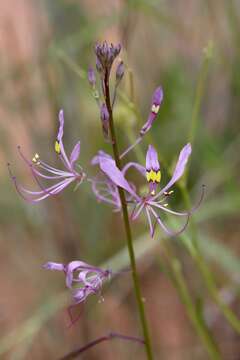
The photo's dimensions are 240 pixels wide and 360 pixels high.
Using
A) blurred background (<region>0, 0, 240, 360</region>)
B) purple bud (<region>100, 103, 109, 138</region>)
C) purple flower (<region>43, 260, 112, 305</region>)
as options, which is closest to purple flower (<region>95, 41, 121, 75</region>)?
purple bud (<region>100, 103, 109, 138</region>)

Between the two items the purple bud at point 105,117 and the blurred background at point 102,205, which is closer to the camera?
the purple bud at point 105,117

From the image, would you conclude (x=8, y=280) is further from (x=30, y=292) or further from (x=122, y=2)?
(x=122, y=2)

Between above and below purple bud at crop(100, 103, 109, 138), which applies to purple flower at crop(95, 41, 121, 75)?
above

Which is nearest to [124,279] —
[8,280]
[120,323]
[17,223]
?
[120,323]

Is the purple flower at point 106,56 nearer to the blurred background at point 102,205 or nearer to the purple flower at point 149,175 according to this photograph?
the purple flower at point 149,175

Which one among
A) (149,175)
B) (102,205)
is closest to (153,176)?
(149,175)

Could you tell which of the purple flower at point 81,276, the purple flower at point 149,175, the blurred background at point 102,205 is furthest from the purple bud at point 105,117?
the blurred background at point 102,205

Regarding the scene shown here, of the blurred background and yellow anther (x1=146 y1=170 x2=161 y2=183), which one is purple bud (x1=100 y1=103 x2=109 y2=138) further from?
the blurred background

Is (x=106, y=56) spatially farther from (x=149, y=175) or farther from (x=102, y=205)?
(x=102, y=205)
